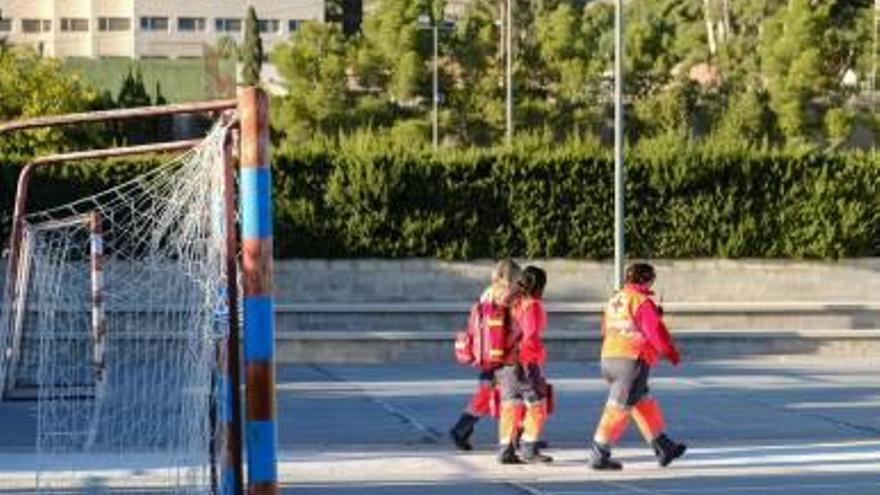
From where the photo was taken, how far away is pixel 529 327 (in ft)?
47.9

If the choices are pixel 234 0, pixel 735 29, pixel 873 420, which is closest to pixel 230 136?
pixel 873 420

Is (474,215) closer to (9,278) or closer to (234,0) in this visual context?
(9,278)

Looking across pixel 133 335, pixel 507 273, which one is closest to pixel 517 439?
pixel 507 273

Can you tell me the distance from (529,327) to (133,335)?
6748 mm

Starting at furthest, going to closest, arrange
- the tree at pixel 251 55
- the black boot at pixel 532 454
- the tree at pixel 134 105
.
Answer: the tree at pixel 251 55 → the tree at pixel 134 105 → the black boot at pixel 532 454

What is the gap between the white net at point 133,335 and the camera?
1023 centimetres

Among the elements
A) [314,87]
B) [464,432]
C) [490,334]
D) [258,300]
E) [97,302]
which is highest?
[314,87]

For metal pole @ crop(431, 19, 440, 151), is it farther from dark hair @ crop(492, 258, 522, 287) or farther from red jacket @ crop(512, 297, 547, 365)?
red jacket @ crop(512, 297, 547, 365)

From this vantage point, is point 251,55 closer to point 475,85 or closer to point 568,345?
point 475,85

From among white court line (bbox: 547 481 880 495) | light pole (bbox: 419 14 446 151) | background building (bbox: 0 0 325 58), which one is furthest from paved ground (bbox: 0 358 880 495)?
background building (bbox: 0 0 325 58)

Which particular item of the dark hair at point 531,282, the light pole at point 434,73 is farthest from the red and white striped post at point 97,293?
the light pole at point 434,73

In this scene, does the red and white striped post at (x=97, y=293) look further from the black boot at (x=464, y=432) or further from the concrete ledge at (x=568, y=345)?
the black boot at (x=464, y=432)

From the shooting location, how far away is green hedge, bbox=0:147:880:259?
33.8m

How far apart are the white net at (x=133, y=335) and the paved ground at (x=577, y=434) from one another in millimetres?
622
